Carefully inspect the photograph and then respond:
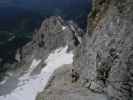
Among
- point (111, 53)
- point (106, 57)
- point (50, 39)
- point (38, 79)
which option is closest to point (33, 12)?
point (50, 39)

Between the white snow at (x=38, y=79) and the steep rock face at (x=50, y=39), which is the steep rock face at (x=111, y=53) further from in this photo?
the steep rock face at (x=50, y=39)

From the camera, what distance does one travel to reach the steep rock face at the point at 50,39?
4397 centimetres

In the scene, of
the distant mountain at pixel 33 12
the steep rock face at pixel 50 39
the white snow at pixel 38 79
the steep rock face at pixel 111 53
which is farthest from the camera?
the distant mountain at pixel 33 12

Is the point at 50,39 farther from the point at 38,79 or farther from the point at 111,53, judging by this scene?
the point at 111,53

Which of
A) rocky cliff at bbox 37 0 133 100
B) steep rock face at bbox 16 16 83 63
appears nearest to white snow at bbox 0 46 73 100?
steep rock face at bbox 16 16 83 63

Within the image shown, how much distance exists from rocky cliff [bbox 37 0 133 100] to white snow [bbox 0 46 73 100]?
13.0 meters

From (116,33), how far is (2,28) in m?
66.2

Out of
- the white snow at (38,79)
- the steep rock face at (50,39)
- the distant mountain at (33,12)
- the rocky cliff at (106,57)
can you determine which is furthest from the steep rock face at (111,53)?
the distant mountain at (33,12)

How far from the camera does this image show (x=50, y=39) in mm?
46812

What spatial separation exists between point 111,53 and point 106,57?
1.42ft

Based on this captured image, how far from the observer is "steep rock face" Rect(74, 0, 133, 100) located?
55.5 ft

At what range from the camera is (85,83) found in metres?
20.7

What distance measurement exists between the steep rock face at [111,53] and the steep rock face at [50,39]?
21528 millimetres

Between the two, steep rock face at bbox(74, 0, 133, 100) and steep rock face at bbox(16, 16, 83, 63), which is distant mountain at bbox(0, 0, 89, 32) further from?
steep rock face at bbox(74, 0, 133, 100)
